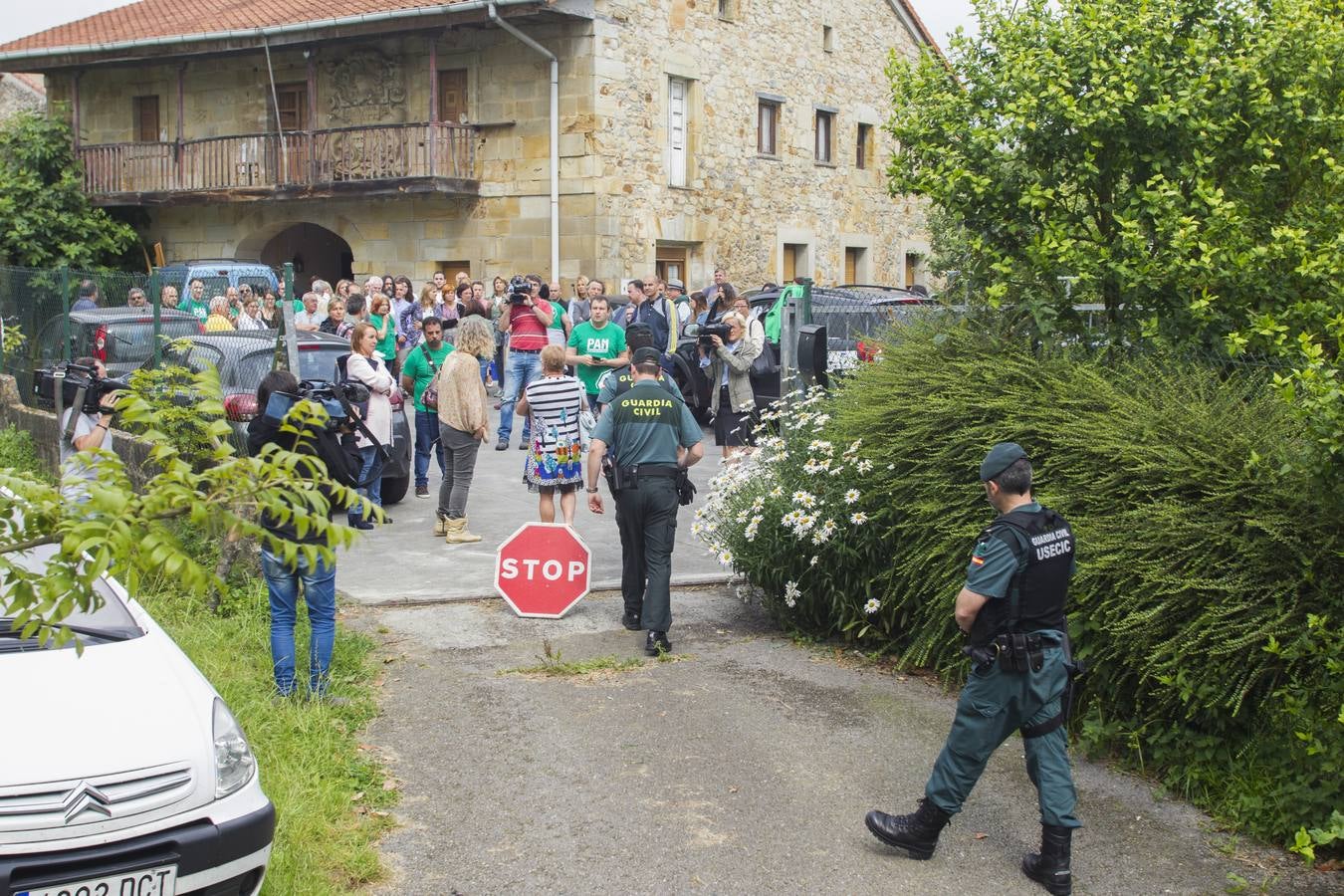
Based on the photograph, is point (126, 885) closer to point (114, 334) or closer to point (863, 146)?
point (114, 334)

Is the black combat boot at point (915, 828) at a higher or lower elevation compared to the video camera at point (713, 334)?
lower

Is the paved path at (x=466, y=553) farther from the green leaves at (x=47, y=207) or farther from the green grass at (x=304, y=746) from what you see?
the green leaves at (x=47, y=207)

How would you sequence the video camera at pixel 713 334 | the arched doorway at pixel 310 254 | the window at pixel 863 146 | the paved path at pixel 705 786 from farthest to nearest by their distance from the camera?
the window at pixel 863 146, the arched doorway at pixel 310 254, the video camera at pixel 713 334, the paved path at pixel 705 786

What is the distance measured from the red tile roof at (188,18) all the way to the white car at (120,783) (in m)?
19.6

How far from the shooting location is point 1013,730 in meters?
5.17

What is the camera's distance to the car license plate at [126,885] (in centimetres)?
405

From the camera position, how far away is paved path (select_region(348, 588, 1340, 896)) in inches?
204

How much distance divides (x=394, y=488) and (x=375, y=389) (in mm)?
1543

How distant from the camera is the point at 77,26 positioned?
2922cm

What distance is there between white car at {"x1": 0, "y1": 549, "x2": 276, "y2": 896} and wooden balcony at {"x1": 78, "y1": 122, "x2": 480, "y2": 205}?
19.4 meters

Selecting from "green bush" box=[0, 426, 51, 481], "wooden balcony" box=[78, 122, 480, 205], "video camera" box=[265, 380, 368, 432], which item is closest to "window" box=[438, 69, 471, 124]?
"wooden balcony" box=[78, 122, 480, 205]

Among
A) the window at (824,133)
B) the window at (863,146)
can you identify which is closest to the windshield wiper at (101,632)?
the window at (824,133)

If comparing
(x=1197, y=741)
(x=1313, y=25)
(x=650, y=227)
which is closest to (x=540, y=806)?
(x=1197, y=741)

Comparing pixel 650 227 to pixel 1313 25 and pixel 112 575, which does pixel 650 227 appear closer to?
pixel 1313 25
